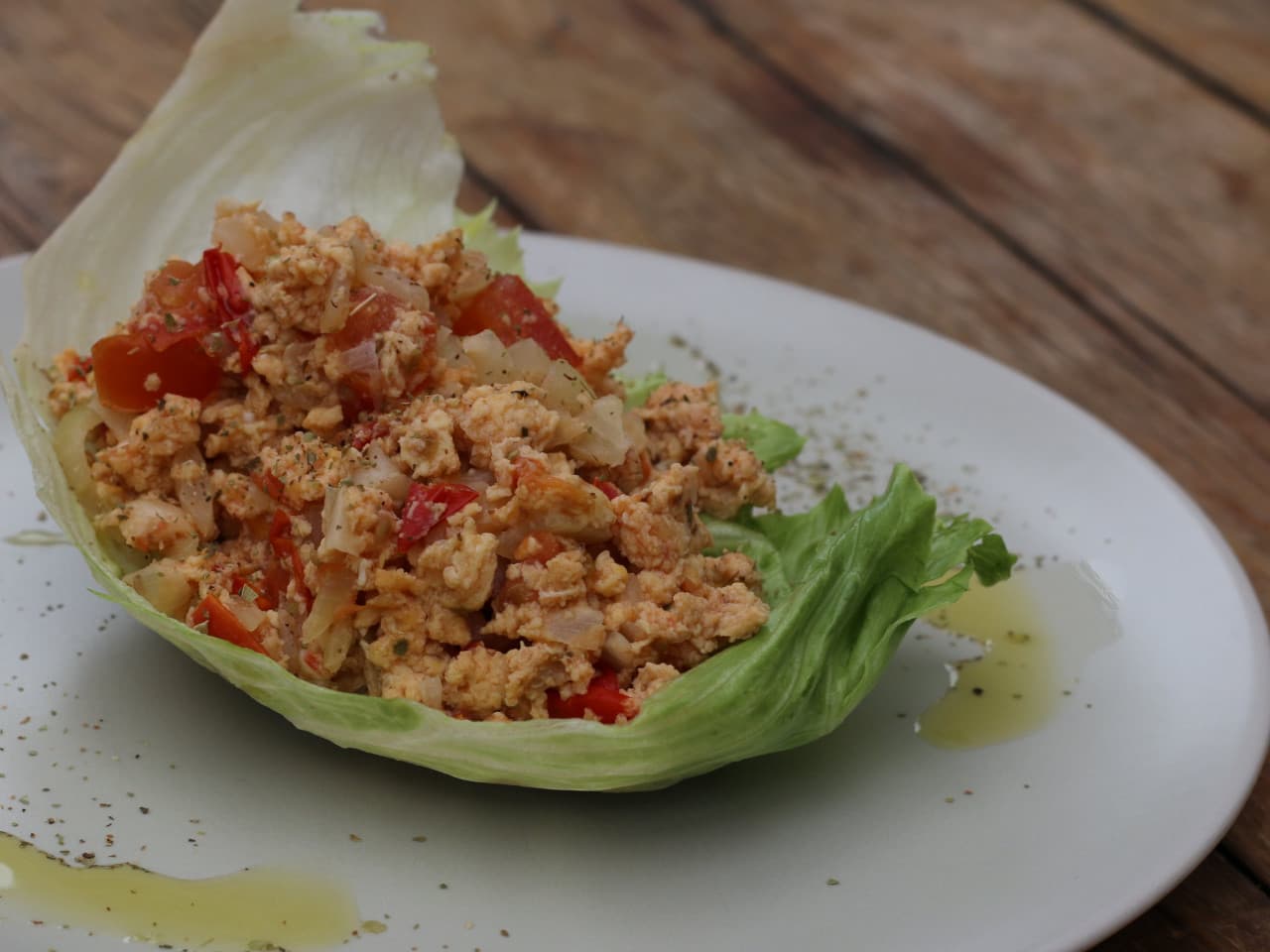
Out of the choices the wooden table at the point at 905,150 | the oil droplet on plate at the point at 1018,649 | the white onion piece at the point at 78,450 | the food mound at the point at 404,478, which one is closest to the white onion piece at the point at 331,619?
the food mound at the point at 404,478

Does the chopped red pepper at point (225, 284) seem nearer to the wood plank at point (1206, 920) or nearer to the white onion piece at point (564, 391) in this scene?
the white onion piece at point (564, 391)

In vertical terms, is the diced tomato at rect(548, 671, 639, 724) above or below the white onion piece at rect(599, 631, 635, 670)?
below

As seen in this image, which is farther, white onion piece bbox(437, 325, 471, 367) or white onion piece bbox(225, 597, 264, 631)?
white onion piece bbox(437, 325, 471, 367)

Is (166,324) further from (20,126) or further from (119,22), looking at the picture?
(119,22)

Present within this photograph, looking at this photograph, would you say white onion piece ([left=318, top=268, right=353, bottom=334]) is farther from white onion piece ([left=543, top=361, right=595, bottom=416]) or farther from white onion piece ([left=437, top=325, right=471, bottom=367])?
white onion piece ([left=543, top=361, right=595, bottom=416])

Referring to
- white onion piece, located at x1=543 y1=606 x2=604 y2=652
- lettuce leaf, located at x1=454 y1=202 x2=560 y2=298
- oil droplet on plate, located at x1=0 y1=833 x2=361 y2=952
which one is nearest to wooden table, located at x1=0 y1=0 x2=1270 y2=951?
lettuce leaf, located at x1=454 y1=202 x2=560 y2=298

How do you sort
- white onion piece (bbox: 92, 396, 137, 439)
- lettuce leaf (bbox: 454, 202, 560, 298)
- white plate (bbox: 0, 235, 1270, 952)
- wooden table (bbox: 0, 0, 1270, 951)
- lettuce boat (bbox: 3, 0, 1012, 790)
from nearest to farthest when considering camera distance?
white plate (bbox: 0, 235, 1270, 952), lettuce boat (bbox: 3, 0, 1012, 790), white onion piece (bbox: 92, 396, 137, 439), lettuce leaf (bbox: 454, 202, 560, 298), wooden table (bbox: 0, 0, 1270, 951)

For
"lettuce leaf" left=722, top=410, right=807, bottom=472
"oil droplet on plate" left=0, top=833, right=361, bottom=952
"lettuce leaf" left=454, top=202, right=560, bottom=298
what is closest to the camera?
"oil droplet on plate" left=0, top=833, right=361, bottom=952

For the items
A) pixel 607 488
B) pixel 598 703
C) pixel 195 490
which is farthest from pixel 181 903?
pixel 607 488

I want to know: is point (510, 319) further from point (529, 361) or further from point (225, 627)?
point (225, 627)
